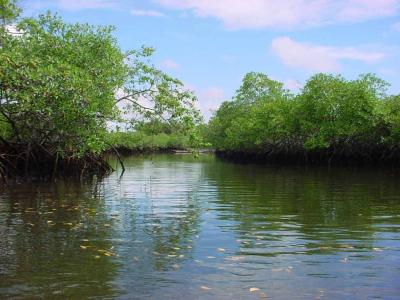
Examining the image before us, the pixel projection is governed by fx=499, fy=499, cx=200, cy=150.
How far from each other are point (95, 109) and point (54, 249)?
11.3 m

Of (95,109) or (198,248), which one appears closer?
(198,248)

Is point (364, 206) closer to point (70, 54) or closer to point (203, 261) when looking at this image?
point (203, 261)

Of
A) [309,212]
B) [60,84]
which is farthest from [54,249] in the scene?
[60,84]

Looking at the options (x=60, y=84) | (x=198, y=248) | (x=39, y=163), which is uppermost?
(x=60, y=84)

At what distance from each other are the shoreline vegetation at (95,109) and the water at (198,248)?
12.1 feet

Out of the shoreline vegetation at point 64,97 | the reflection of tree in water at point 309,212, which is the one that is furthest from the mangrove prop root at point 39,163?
the reflection of tree in water at point 309,212

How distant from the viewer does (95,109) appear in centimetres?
1844

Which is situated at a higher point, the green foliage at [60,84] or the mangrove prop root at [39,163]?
the green foliage at [60,84]

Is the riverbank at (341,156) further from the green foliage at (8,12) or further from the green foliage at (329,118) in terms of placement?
the green foliage at (8,12)

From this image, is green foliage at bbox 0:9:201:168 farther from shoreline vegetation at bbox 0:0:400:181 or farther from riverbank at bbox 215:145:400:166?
riverbank at bbox 215:145:400:166

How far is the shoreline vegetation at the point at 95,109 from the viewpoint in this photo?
1566 cm

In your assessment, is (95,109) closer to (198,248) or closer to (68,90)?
(68,90)

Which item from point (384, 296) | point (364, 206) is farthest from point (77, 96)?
point (384, 296)

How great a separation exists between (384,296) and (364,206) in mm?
8096
